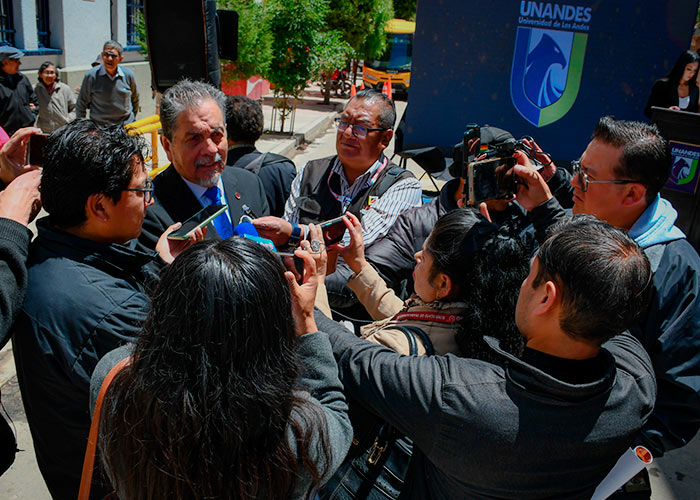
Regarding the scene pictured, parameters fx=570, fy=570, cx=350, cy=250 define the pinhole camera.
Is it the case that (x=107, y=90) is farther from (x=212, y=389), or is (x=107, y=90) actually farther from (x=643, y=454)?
(x=643, y=454)

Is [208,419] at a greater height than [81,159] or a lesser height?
lesser

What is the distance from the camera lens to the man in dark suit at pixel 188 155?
8.30 feet

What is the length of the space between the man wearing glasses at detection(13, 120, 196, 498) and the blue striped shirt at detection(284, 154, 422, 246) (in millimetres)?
1256

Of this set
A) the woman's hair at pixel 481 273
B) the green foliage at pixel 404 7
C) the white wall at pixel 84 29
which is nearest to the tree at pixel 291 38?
the white wall at pixel 84 29

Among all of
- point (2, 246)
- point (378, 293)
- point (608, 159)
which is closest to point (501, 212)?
point (608, 159)

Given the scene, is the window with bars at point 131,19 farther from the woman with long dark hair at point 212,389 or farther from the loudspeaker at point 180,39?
the woman with long dark hair at point 212,389

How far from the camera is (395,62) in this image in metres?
21.1

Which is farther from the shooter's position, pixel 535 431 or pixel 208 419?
pixel 535 431

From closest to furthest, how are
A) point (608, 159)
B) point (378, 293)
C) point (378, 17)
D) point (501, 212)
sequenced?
1. point (378, 293)
2. point (608, 159)
3. point (501, 212)
4. point (378, 17)

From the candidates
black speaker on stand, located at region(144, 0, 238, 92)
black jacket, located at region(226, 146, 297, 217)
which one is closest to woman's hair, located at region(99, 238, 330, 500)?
black jacket, located at region(226, 146, 297, 217)

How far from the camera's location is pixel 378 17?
755 inches

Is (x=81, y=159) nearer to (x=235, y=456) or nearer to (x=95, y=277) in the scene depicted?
(x=95, y=277)

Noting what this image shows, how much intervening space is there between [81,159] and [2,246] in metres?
0.33

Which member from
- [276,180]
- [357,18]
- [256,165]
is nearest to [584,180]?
[276,180]
